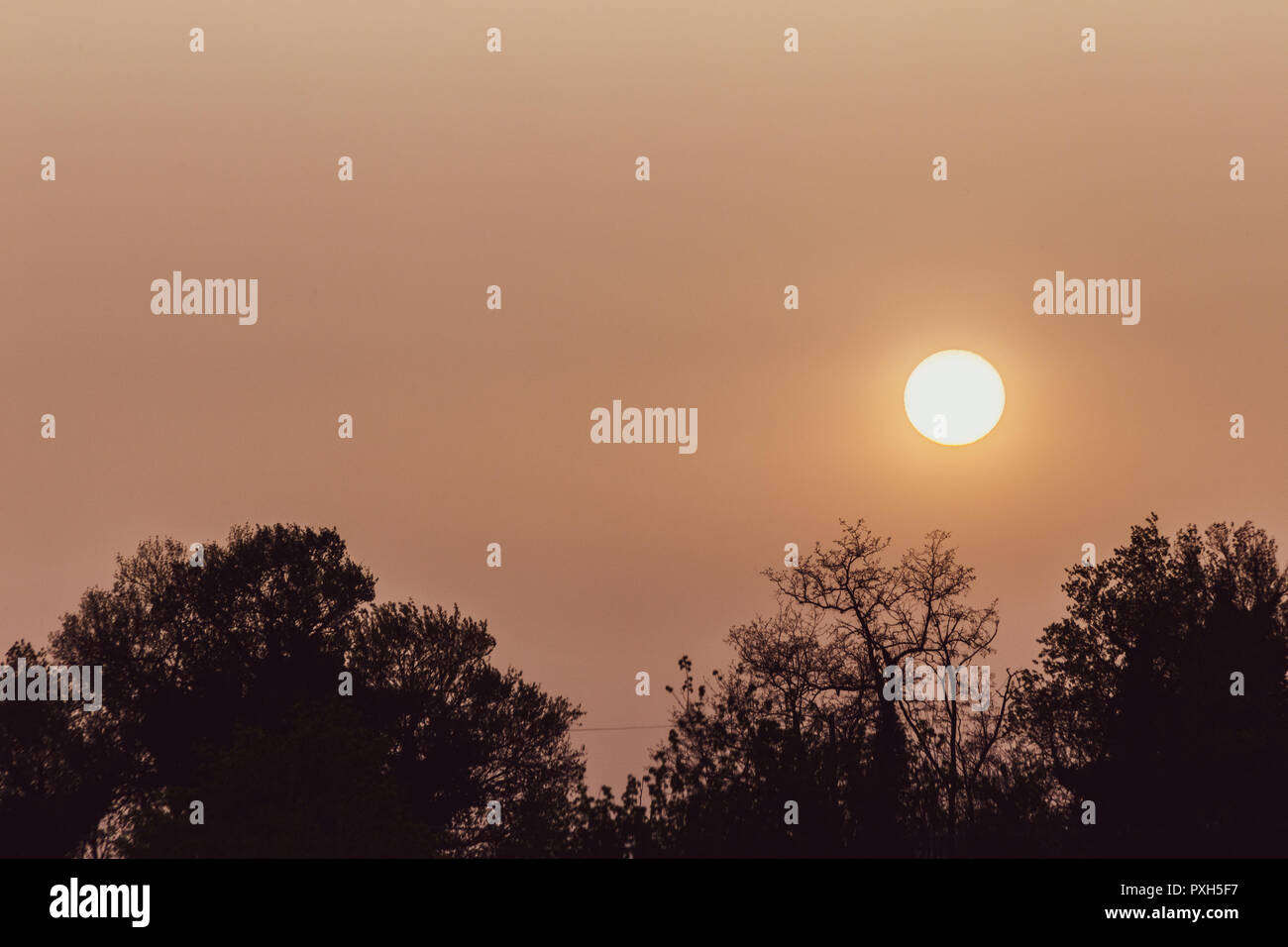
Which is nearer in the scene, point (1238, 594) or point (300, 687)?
point (1238, 594)

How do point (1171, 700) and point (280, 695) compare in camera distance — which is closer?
point (1171, 700)

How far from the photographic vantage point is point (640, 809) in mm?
47812

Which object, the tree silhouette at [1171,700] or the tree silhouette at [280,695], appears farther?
the tree silhouette at [280,695]

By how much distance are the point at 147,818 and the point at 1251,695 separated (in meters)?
42.1

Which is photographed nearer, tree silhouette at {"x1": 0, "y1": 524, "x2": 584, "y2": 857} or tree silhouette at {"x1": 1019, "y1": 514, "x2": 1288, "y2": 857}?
tree silhouette at {"x1": 1019, "y1": 514, "x2": 1288, "y2": 857}

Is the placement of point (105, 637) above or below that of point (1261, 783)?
above

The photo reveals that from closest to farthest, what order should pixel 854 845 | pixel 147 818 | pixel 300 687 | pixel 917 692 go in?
pixel 854 845 < pixel 147 818 < pixel 917 692 < pixel 300 687

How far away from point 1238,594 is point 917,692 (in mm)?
15743

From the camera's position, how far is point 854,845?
47.8 m

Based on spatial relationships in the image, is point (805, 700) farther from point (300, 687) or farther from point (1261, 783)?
point (300, 687)

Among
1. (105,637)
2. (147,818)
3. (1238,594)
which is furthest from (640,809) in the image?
(105,637)
